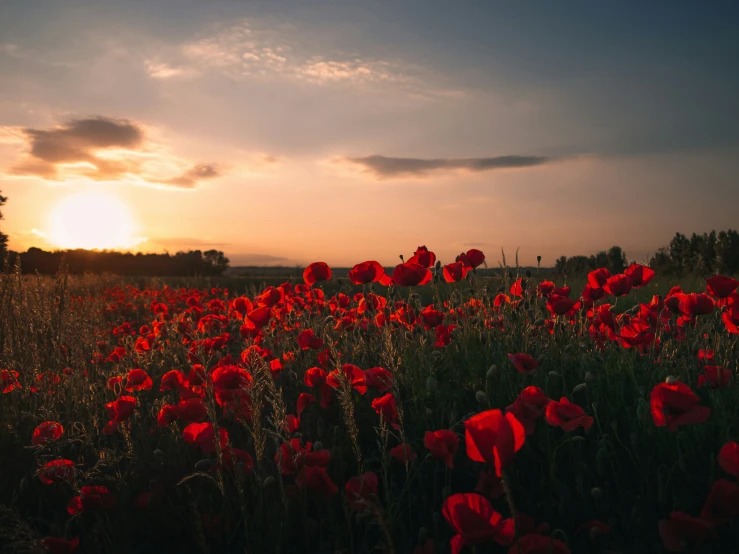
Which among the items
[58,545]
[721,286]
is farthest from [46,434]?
[721,286]

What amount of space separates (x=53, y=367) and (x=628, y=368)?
12.7ft

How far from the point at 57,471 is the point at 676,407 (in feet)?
→ 8.32

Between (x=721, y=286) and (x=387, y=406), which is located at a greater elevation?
(x=721, y=286)

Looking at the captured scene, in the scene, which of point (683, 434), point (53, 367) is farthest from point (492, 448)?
point (53, 367)

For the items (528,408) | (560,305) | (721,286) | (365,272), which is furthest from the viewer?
(365,272)

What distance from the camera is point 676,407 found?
181 centimetres

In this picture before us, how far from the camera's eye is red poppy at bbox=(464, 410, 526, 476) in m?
1.43

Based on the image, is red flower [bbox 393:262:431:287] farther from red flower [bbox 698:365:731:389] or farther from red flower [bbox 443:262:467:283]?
red flower [bbox 698:365:731:389]

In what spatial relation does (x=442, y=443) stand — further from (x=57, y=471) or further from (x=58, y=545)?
(x=57, y=471)

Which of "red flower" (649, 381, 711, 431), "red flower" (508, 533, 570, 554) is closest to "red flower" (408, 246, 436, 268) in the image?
"red flower" (649, 381, 711, 431)

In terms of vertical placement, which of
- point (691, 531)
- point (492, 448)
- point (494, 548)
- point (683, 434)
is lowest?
point (494, 548)

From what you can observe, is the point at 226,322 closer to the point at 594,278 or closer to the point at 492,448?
the point at 594,278

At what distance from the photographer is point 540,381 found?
9.68 feet

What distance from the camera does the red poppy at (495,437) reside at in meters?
1.43
